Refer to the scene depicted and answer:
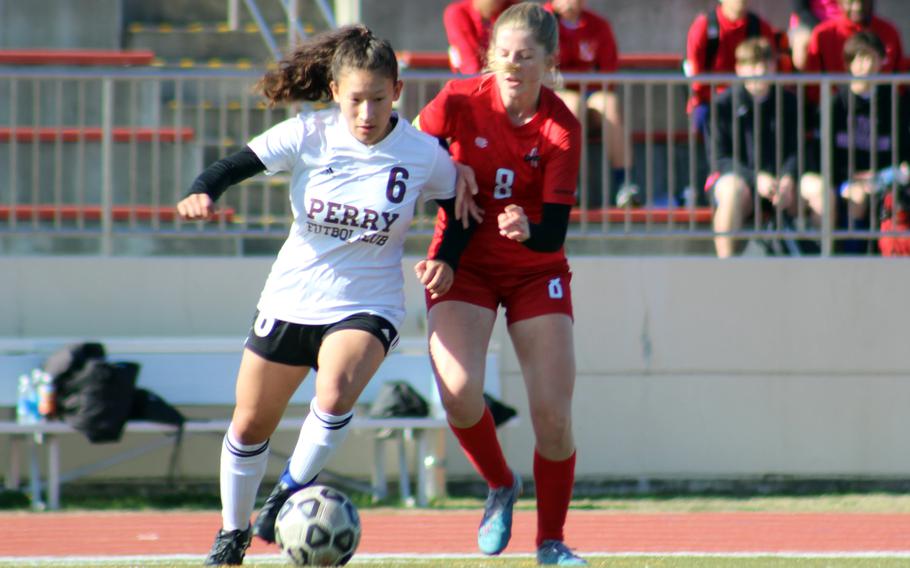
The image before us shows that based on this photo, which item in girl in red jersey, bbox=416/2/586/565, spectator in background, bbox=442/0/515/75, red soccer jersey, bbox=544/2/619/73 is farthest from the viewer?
red soccer jersey, bbox=544/2/619/73

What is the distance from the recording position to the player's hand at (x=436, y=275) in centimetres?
569

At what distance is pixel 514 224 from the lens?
5.54m

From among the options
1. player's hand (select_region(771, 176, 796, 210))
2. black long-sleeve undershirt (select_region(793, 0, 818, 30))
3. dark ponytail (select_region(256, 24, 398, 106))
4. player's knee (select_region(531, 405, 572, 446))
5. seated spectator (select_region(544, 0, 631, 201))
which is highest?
black long-sleeve undershirt (select_region(793, 0, 818, 30))

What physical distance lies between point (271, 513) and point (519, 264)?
1382mm

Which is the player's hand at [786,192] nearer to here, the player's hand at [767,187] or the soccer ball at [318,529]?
the player's hand at [767,187]

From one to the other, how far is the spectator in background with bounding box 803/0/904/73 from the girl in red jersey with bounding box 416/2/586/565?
5358 mm

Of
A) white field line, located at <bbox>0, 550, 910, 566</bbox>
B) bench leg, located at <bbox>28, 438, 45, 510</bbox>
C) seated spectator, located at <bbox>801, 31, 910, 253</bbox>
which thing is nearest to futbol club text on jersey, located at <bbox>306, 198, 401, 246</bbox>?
white field line, located at <bbox>0, 550, 910, 566</bbox>

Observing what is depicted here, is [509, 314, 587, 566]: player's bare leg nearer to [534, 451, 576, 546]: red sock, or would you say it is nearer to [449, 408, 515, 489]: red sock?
[534, 451, 576, 546]: red sock

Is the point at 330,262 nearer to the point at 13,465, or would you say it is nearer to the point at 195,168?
the point at 13,465

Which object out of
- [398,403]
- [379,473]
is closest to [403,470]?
[379,473]

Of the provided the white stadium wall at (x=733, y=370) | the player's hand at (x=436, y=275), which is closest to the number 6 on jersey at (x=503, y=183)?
the player's hand at (x=436, y=275)

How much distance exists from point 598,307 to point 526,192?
407 cm

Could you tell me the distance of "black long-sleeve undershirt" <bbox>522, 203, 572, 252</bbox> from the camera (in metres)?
5.74

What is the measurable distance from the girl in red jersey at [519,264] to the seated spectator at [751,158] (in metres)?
4.11
